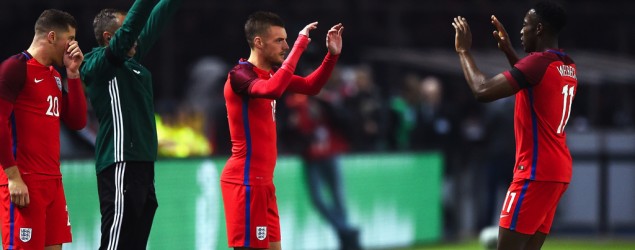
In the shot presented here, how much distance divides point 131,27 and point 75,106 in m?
0.75

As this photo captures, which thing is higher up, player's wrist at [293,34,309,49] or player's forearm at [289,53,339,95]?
player's wrist at [293,34,309,49]

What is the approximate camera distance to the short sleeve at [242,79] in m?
7.90

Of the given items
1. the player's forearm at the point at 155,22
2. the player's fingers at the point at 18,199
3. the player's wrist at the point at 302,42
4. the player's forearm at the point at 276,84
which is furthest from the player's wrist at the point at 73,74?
the player's wrist at the point at 302,42

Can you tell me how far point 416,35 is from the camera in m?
20.9

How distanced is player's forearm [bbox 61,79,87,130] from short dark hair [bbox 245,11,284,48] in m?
1.10

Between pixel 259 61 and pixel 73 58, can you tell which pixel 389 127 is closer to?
pixel 259 61

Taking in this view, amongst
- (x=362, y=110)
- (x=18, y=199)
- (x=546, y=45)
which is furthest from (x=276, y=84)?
(x=362, y=110)

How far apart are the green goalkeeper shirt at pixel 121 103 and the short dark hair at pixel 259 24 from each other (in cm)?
52

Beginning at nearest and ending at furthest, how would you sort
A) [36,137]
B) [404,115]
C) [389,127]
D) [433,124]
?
[36,137] → [389,127] → [404,115] → [433,124]

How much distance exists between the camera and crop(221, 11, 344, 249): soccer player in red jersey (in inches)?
316

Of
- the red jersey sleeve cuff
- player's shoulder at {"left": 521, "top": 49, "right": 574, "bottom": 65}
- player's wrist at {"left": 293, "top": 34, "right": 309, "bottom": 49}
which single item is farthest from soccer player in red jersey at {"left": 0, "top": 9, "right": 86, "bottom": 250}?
player's shoulder at {"left": 521, "top": 49, "right": 574, "bottom": 65}

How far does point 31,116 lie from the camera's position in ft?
25.3

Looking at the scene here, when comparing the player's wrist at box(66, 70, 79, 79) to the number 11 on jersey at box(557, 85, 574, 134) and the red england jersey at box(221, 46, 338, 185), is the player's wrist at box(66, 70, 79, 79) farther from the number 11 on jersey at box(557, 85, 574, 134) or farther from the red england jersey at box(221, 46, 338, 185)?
the number 11 on jersey at box(557, 85, 574, 134)

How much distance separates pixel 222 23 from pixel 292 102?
16.9ft
